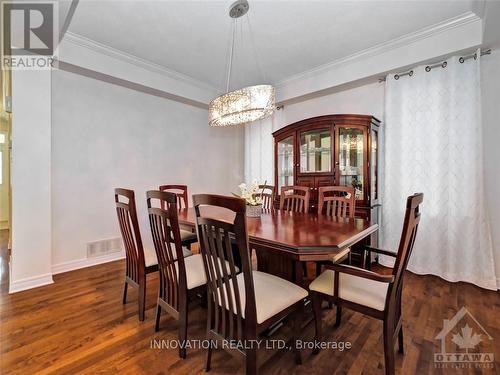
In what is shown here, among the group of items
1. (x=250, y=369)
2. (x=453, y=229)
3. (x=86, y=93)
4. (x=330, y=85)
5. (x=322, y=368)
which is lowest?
(x=322, y=368)

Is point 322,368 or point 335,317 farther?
point 335,317

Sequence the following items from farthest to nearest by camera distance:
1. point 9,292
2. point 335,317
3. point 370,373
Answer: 1. point 9,292
2. point 335,317
3. point 370,373

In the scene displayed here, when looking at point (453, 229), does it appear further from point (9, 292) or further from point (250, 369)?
point (9, 292)

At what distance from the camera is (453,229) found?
102 inches

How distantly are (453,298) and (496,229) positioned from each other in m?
0.92

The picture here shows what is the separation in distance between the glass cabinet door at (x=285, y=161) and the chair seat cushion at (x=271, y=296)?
8.01 feet

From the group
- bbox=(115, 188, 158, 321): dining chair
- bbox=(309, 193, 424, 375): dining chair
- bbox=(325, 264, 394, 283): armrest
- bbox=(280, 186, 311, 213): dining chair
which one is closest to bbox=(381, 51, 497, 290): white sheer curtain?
bbox=(280, 186, 311, 213): dining chair

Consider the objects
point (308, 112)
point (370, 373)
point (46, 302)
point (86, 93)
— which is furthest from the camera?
point (308, 112)

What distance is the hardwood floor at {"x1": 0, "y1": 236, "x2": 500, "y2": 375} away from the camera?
1453mm

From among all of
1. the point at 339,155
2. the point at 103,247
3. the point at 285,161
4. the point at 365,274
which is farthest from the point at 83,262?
the point at 339,155

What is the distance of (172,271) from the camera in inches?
64.4

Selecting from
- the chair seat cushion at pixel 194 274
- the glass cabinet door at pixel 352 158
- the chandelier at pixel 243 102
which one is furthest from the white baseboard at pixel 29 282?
the glass cabinet door at pixel 352 158

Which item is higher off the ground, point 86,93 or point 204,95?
point 204,95

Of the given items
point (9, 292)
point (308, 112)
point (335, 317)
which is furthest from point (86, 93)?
point (335, 317)
